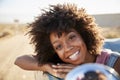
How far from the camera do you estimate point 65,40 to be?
4.38m

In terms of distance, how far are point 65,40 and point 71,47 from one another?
120 millimetres

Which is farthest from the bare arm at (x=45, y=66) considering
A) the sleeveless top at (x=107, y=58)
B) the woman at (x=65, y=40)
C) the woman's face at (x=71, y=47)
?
the sleeveless top at (x=107, y=58)

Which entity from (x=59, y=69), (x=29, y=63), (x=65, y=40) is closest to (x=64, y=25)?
(x=65, y=40)

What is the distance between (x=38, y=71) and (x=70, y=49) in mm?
1270

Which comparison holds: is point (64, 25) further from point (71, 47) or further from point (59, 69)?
point (59, 69)

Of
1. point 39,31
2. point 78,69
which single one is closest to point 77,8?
point 39,31

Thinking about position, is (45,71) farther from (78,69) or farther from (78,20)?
(78,69)

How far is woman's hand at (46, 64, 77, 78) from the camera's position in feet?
14.7

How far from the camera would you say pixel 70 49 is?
14.1 feet

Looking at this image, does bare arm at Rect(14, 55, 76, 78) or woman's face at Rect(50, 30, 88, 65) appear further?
bare arm at Rect(14, 55, 76, 78)

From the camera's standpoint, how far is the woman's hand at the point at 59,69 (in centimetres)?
448

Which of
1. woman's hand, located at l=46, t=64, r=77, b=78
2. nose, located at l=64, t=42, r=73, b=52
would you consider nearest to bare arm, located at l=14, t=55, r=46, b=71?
woman's hand, located at l=46, t=64, r=77, b=78

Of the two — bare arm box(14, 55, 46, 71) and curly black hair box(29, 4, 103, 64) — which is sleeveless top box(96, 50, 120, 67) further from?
bare arm box(14, 55, 46, 71)

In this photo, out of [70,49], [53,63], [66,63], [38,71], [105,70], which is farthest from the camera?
[38,71]
